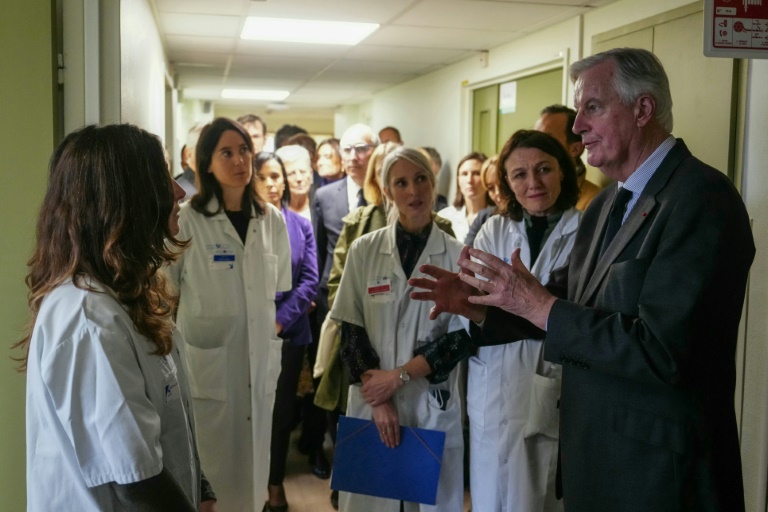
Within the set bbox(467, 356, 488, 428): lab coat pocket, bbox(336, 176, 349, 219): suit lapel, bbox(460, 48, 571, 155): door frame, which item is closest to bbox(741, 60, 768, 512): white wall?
bbox(467, 356, 488, 428): lab coat pocket

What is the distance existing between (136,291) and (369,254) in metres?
1.30

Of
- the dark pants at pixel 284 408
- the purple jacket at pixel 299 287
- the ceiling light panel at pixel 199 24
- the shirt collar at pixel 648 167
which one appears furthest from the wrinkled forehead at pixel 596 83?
the ceiling light panel at pixel 199 24

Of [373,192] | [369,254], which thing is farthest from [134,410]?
[373,192]

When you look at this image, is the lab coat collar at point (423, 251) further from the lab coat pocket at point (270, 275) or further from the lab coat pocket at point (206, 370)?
the lab coat pocket at point (206, 370)

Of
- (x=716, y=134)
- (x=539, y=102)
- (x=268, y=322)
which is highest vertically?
(x=539, y=102)

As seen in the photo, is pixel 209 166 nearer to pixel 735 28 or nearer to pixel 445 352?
pixel 445 352

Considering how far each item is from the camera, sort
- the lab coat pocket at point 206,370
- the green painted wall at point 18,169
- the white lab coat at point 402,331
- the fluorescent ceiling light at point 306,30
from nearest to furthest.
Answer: the green painted wall at point 18,169 < the white lab coat at point 402,331 < the lab coat pocket at point 206,370 < the fluorescent ceiling light at point 306,30

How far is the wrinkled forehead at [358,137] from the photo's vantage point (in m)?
4.27

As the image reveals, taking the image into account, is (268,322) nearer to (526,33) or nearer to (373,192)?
(373,192)

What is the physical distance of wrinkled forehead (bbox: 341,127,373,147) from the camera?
4270 millimetres

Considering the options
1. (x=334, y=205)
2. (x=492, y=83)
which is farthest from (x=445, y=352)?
(x=492, y=83)

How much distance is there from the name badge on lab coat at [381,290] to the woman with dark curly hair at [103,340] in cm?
114

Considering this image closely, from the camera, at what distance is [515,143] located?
8.29 ft

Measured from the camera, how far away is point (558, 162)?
8.09 ft
